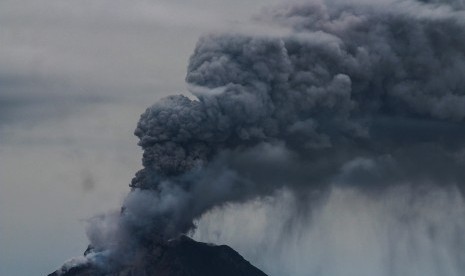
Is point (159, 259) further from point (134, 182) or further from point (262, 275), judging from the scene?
point (262, 275)

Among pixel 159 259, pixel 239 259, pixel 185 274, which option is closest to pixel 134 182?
pixel 159 259

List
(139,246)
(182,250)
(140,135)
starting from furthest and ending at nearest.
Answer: (182,250), (139,246), (140,135)

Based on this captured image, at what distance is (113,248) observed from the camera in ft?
344

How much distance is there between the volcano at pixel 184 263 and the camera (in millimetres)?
106125

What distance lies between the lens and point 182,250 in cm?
11088

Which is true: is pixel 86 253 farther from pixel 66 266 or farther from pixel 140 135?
pixel 140 135

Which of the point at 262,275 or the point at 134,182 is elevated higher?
the point at 134,182

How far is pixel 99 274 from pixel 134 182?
1391 centimetres

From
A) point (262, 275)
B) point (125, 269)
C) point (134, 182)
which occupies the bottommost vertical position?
point (262, 275)

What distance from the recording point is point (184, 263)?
370 feet

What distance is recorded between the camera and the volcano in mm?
106125

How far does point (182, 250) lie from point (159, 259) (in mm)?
4751

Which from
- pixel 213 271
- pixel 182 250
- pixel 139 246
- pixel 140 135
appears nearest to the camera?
pixel 140 135

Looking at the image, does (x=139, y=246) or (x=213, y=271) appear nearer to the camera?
(x=139, y=246)
